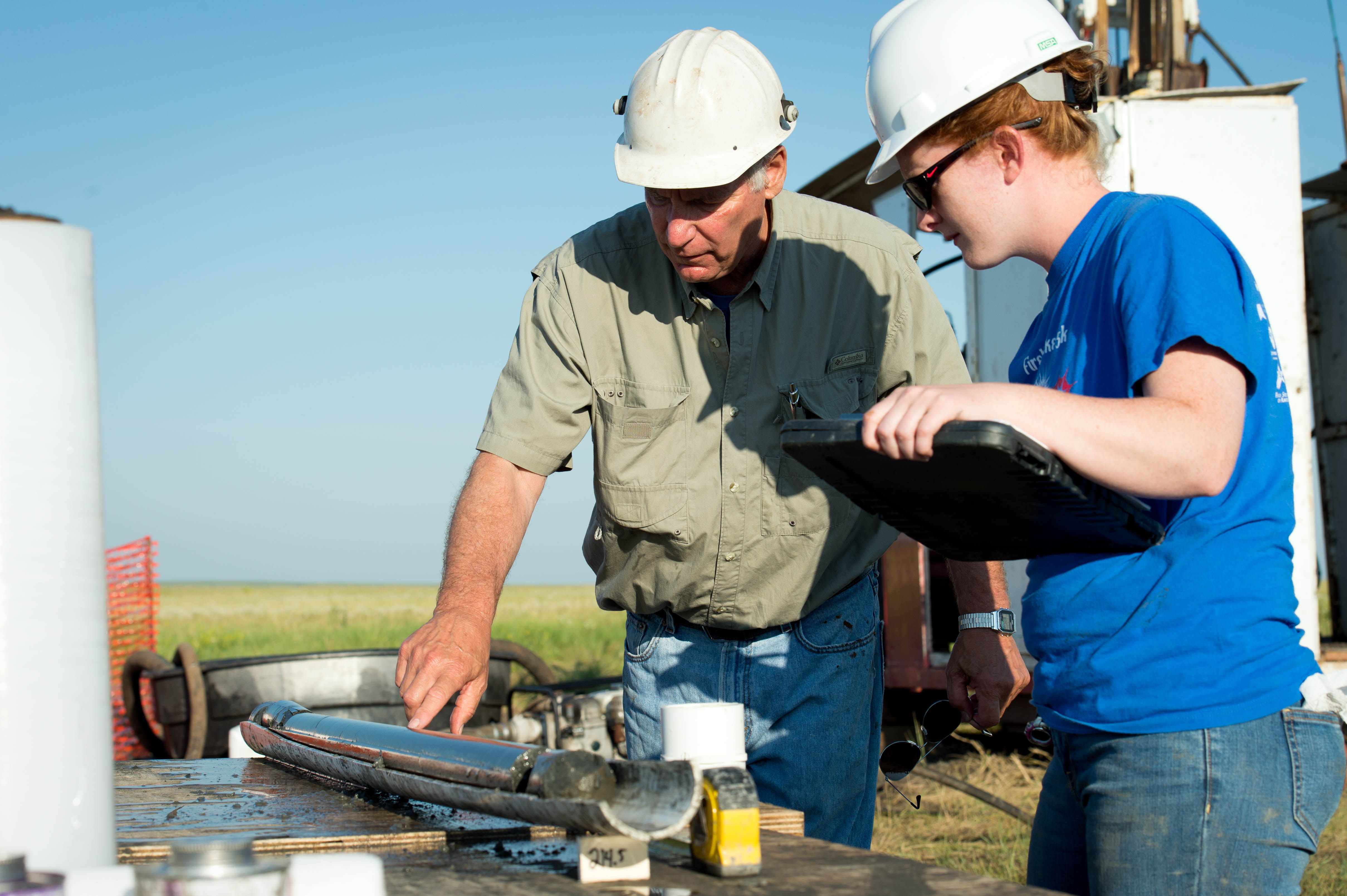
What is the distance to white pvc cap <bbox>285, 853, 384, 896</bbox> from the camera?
0.85m

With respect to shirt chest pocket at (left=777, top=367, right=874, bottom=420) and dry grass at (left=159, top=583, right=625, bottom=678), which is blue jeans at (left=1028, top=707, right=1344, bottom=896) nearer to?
shirt chest pocket at (left=777, top=367, right=874, bottom=420)

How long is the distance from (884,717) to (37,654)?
6.33 metres

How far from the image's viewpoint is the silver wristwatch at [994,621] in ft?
7.91

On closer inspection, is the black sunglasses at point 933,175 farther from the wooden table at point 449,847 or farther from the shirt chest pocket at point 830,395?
the wooden table at point 449,847

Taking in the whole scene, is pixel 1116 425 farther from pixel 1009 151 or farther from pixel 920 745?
pixel 920 745

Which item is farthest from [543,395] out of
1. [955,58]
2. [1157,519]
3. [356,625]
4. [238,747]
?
[356,625]

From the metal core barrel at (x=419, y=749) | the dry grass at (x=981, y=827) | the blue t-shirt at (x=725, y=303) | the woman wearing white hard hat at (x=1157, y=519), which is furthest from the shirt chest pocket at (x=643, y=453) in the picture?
the dry grass at (x=981, y=827)

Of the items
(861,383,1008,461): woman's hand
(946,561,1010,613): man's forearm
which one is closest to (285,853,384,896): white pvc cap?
(861,383,1008,461): woman's hand

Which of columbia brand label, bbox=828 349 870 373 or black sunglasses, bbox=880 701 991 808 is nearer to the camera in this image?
black sunglasses, bbox=880 701 991 808

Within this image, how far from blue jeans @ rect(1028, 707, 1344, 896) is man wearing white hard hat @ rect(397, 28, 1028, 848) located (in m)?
0.96

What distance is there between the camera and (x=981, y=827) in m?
5.02

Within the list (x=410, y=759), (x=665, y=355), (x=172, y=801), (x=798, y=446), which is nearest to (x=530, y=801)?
(x=410, y=759)

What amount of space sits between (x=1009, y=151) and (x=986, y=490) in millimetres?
528

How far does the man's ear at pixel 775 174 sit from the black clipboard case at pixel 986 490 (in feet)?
3.51
